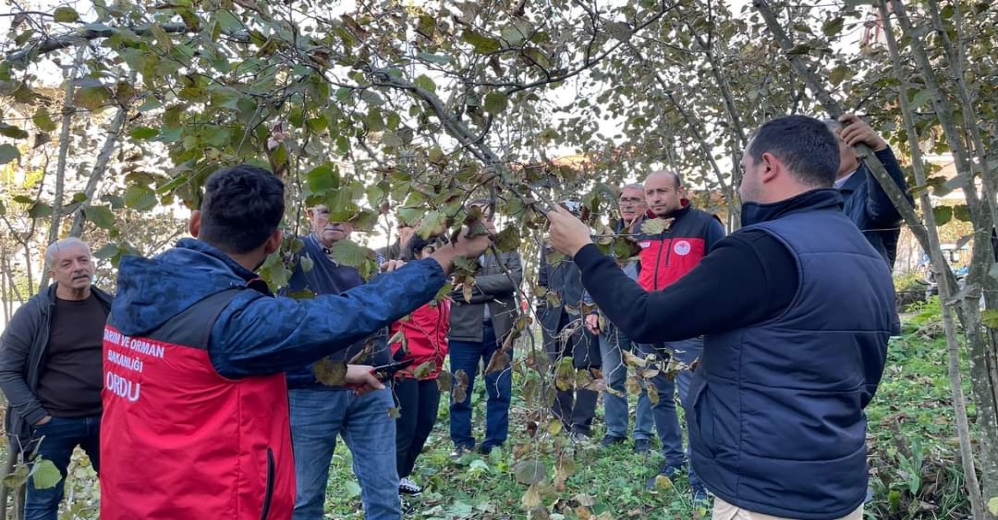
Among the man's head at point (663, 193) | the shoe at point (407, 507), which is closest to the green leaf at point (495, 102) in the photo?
the man's head at point (663, 193)

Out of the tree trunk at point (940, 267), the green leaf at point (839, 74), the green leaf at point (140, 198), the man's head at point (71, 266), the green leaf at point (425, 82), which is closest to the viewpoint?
the green leaf at point (140, 198)

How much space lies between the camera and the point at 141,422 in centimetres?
171

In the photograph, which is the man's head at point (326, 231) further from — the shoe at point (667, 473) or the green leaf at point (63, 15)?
the shoe at point (667, 473)

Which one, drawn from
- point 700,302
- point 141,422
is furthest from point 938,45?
point 141,422

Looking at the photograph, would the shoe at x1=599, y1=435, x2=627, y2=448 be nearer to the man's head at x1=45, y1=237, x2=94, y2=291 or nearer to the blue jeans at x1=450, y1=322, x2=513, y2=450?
the blue jeans at x1=450, y1=322, x2=513, y2=450

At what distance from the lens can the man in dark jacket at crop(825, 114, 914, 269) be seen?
240 centimetres

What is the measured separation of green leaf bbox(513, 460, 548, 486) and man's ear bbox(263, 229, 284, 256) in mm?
950

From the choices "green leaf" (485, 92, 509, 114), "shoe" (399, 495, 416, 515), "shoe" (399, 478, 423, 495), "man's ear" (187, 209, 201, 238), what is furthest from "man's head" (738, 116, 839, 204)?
"shoe" (399, 478, 423, 495)

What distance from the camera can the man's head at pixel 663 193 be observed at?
442 cm

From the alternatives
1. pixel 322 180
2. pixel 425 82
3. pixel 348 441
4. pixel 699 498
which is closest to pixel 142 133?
pixel 322 180

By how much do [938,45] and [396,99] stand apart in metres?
2.66

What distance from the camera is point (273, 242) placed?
1.89m

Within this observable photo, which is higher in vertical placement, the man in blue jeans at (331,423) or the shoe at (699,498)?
the man in blue jeans at (331,423)

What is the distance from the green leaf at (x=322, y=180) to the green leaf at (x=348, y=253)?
6.1 inches
